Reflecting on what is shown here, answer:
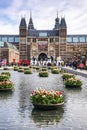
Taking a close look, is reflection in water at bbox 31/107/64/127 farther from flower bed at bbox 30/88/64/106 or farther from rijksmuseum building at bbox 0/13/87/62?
rijksmuseum building at bbox 0/13/87/62

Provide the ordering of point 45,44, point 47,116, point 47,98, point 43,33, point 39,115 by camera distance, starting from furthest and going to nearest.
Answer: point 43,33 → point 45,44 → point 47,98 → point 39,115 → point 47,116

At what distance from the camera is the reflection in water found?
1120 cm

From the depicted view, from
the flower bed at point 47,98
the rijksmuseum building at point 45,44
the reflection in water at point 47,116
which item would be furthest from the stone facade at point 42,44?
the reflection in water at point 47,116

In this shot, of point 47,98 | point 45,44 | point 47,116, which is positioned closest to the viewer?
point 47,116

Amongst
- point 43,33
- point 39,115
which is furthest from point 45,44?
point 39,115

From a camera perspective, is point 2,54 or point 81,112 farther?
point 2,54

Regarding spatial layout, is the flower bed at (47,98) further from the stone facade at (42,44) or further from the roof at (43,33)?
the roof at (43,33)

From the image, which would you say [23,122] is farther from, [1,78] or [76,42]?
[76,42]

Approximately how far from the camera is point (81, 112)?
12945 mm

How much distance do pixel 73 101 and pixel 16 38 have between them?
13351 centimetres

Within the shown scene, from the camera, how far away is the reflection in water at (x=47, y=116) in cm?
1120

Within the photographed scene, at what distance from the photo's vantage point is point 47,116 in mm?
12258

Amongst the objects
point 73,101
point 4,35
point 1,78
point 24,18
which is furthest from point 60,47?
point 73,101

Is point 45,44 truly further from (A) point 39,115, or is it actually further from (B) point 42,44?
(A) point 39,115
